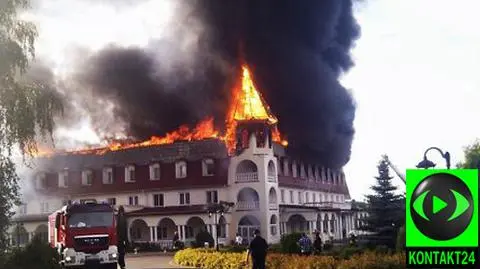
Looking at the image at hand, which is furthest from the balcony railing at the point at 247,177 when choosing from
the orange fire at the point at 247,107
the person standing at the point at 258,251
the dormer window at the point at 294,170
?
the person standing at the point at 258,251

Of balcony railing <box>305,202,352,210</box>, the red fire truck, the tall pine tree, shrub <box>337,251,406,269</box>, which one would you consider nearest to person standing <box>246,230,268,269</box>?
shrub <box>337,251,406,269</box>

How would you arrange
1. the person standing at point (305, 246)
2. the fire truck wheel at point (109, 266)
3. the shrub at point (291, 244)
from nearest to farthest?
the fire truck wheel at point (109, 266) → the person standing at point (305, 246) → the shrub at point (291, 244)

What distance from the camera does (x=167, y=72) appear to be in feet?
270

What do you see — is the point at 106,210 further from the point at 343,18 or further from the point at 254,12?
the point at 343,18

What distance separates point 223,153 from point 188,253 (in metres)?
31.2

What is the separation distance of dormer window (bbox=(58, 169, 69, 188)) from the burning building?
116 millimetres

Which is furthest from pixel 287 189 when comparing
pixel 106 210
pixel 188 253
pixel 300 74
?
pixel 106 210

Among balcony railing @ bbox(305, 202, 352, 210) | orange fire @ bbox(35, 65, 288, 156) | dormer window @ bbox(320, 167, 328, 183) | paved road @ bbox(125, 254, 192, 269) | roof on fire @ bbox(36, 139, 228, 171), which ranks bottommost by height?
paved road @ bbox(125, 254, 192, 269)

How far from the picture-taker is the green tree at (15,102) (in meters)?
25.9

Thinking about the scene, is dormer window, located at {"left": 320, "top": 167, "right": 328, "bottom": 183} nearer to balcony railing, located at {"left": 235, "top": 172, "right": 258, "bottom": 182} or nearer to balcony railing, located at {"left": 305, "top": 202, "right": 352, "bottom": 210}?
balcony railing, located at {"left": 305, "top": 202, "right": 352, "bottom": 210}

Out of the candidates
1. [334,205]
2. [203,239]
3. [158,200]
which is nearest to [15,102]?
[203,239]

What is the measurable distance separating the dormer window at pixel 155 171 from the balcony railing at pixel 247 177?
9.73 m

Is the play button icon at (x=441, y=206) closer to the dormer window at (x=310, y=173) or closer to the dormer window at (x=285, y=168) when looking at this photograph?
the dormer window at (x=285, y=168)

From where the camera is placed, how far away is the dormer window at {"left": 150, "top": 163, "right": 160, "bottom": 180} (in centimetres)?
7525
